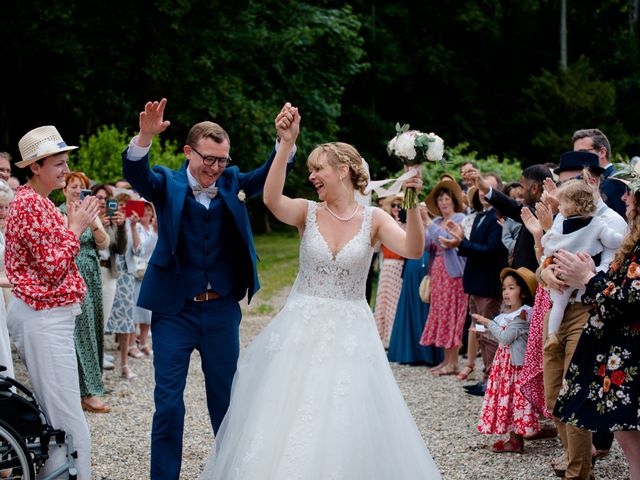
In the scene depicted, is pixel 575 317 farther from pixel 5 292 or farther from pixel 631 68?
pixel 631 68

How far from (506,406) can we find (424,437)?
2.71ft

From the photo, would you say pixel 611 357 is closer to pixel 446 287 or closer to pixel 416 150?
pixel 416 150

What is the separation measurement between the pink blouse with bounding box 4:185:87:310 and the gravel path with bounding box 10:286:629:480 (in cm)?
157

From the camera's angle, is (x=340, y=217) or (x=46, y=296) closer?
(x=340, y=217)

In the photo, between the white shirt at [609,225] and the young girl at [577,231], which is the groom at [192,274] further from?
the white shirt at [609,225]

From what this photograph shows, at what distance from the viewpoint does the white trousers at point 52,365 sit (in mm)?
4832

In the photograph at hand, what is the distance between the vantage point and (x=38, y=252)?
15.9 feet

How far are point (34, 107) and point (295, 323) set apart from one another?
73.8ft

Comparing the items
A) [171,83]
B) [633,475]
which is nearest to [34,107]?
[171,83]

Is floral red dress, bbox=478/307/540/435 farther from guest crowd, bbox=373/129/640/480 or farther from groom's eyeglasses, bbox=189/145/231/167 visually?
groom's eyeglasses, bbox=189/145/231/167

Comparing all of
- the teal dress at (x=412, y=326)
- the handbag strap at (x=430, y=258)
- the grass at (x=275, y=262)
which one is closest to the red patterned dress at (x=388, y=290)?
the teal dress at (x=412, y=326)

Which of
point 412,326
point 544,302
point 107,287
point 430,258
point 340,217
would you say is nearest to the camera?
point 340,217

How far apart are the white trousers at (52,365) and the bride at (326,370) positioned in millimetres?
923

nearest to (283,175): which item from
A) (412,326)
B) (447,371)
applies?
(447,371)
